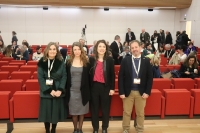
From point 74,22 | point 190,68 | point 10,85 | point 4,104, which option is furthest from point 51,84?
point 74,22

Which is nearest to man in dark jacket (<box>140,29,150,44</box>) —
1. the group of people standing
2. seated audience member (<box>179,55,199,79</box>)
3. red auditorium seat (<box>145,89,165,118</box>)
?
seated audience member (<box>179,55,199,79</box>)

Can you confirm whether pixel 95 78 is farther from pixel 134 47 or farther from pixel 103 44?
pixel 134 47

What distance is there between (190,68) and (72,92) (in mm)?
3710

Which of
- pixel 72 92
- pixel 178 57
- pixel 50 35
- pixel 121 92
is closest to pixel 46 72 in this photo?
pixel 72 92

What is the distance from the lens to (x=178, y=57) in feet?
28.8

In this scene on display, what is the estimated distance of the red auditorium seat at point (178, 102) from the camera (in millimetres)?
4219

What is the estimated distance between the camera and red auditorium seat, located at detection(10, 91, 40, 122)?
3.88m

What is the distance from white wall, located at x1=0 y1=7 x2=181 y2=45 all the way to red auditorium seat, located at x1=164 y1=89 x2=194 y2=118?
521 inches

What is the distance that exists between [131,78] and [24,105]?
184 cm

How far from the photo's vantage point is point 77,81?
3605 millimetres

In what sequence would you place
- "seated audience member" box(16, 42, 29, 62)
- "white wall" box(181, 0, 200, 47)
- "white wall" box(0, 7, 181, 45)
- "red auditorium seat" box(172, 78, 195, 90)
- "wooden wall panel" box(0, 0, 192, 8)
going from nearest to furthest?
"red auditorium seat" box(172, 78, 195, 90) < "seated audience member" box(16, 42, 29, 62) < "white wall" box(181, 0, 200, 47) < "wooden wall panel" box(0, 0, 192, 8) < "white wall" box(0, 7, 181, 45)

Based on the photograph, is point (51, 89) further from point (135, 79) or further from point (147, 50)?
point (147, 50)

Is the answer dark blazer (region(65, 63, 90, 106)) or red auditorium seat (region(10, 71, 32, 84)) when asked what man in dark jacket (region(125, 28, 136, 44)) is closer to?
red auditorium seat (region(10, 71, 32, 84))

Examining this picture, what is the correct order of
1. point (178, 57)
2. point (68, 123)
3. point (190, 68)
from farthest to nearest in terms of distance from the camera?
point (178, 57) < point (190, 68) < point (68, 123)
